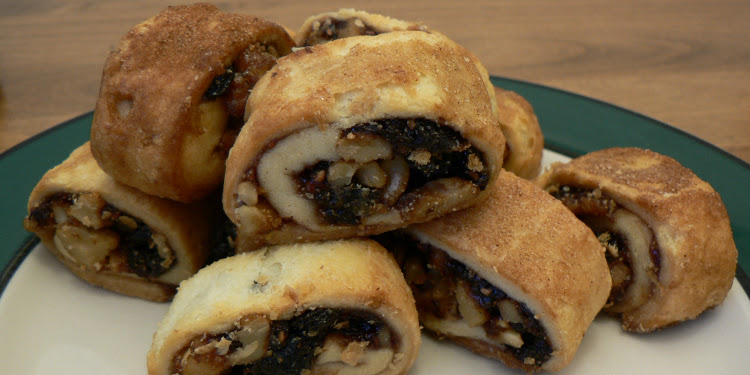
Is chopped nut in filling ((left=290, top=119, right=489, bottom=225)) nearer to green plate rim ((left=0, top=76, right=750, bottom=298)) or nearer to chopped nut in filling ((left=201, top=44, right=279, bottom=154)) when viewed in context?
chopped nut in filling ((left=201, top=44, right=279, bottom=154))

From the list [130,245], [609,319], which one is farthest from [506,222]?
[130,245]

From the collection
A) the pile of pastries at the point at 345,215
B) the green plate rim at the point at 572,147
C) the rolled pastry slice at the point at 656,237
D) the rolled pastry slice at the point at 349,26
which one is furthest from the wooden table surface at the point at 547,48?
the rolled pastry slice at the point at 349,26

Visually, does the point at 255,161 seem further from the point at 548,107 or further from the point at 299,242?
the point at 548,107

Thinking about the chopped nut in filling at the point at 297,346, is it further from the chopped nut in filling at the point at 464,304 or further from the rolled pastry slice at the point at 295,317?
the chopped nut in filling at the point at 464,304

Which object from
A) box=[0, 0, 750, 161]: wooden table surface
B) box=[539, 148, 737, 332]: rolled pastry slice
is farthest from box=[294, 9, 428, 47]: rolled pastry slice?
box=[0, 0, 750, 161]: wooden table surface

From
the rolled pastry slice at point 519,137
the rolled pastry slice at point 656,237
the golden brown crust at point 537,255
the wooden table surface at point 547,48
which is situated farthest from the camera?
the wooden table surface at point 547,48

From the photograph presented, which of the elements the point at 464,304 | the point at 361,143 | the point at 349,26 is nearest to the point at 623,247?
the point at 464,304

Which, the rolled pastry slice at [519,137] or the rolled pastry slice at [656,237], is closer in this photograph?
the rolled pastry slice at [656,237]
